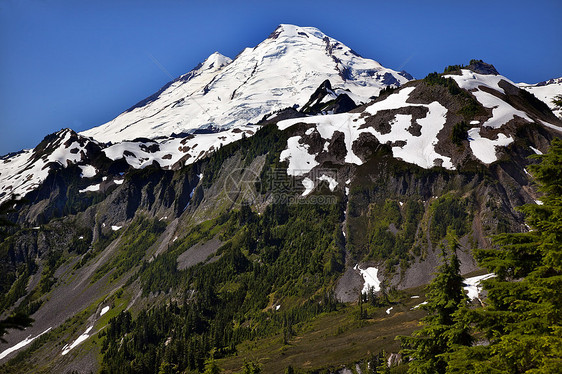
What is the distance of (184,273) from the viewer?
614 ft

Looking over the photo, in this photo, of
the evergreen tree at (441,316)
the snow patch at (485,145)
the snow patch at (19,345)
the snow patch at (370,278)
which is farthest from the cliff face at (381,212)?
the evergreen tree at (441,316)

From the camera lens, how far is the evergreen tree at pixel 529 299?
17062 mm

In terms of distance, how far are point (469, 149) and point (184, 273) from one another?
448ft

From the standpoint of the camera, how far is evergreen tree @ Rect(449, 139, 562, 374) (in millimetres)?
17062

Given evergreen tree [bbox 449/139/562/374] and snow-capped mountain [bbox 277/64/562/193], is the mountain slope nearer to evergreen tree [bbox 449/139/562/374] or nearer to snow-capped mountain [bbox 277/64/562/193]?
snow-capped mountain [bbox 277/64/562/193]

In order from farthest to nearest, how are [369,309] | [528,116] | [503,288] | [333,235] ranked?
[528,116]
[333,235]
[369,309]
[503,288]

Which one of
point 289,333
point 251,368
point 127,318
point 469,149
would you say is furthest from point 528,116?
point 127,318

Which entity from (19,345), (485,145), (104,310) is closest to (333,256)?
(485,145)

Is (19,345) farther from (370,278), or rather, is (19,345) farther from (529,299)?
(529,299)

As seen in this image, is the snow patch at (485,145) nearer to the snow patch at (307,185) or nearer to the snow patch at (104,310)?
the snow patch at (307,185)

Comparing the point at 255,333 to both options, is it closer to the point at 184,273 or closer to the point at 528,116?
the point at 184,273

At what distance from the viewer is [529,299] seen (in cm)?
1939

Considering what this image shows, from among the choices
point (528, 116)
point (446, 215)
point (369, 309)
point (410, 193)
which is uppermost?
point (528, 116)

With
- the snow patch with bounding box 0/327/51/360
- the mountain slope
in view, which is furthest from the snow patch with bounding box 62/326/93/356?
the snow patch with bounding box 0/327/51/360
